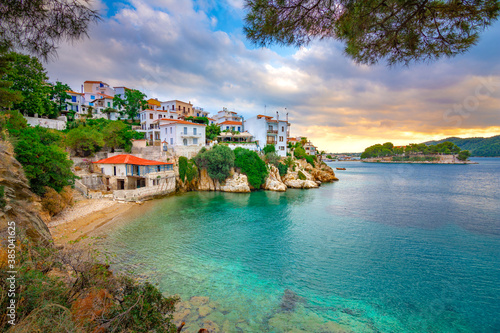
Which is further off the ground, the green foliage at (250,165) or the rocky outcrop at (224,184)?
the green foliage at (250,165)

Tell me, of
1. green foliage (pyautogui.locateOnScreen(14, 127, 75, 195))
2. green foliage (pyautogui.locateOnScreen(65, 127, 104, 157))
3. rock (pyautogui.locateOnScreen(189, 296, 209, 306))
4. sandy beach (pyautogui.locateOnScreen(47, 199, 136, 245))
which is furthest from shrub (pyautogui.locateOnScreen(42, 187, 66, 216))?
green foliage (pyautogui.locateOnScreen(65, 127, 104, 157))

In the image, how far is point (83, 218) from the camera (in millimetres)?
16219

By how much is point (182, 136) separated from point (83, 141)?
1297 centimetres

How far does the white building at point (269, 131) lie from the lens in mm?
42625

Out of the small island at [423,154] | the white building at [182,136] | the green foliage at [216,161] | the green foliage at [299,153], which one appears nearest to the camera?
the green foliage at [216,161]

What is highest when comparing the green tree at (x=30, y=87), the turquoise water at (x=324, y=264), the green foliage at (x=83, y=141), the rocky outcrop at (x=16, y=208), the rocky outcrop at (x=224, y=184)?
the green tree at (x=30, y=87)

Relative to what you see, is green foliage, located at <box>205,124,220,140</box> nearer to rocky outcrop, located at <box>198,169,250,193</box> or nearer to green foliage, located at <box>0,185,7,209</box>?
rocky outcrop, located at <box>198,169,250,193</box>

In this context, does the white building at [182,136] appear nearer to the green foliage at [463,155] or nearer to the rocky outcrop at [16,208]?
the rocky outcrop at [16,208]

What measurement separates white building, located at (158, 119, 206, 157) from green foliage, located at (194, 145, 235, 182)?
2388mm

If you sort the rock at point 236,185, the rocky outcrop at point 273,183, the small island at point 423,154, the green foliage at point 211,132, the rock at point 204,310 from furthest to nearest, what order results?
the small island at point 423,154
the green foliage at point 211,132
the rocky outcrop at point 273,183
the rock at point 236,185
the rock at point 204,310

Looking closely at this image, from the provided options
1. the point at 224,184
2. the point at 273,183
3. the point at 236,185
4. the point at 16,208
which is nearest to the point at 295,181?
the point at 273,183

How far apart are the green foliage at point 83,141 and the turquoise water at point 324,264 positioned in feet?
48.0

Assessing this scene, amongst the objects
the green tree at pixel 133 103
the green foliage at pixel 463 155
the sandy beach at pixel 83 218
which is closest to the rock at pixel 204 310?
the sandy beach at pixel 83 218

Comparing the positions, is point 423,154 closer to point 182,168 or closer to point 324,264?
point 182,168
